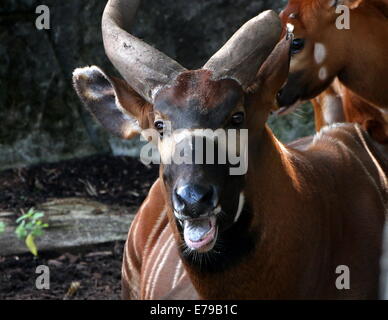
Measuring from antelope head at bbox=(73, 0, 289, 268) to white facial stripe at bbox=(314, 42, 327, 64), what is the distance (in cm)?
132

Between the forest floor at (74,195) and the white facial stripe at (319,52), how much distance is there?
2162 mm

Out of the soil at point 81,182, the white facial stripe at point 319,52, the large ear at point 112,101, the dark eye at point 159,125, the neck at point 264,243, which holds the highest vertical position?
the white facial stripe at point 319,52

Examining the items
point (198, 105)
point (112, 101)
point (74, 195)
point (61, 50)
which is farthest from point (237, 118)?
point (61, 50)

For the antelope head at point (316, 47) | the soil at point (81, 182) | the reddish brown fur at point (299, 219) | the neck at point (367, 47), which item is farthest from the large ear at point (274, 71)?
the soil at point (81, 182)

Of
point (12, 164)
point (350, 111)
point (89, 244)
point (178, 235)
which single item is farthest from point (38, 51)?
point (178, 235)

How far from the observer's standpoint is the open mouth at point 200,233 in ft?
12.1

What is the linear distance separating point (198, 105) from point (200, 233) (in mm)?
511

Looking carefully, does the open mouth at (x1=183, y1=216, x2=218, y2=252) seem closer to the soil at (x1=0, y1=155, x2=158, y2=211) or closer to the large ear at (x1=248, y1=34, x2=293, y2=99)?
the large ear at (x1=248, y1=34, x2=293, y2=99)

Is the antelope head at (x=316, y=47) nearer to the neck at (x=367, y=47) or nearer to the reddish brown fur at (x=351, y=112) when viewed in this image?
the neck at (x=367, y=47)

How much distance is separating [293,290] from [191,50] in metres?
4.53

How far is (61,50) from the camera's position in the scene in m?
8.29

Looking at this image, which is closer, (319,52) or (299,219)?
(299,219)

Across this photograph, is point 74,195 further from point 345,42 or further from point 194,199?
point 194,199

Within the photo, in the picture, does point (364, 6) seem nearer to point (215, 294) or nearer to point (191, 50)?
point (215, 294)
